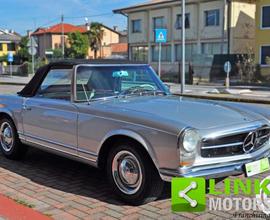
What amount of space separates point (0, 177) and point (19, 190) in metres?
0.70

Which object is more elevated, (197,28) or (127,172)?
(197,28)

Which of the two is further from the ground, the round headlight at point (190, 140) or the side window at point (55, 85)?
the side window at point (55, 85)

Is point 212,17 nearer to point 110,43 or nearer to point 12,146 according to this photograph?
point 12,146

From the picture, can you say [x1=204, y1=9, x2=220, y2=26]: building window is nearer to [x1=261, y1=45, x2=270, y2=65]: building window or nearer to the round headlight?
[x1=261, y1=45, x2=270, y2=65]: building window

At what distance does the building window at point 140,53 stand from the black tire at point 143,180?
4384 cm

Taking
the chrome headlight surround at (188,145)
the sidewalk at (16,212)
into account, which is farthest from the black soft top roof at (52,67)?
the chrome headlight surround at (188,145)

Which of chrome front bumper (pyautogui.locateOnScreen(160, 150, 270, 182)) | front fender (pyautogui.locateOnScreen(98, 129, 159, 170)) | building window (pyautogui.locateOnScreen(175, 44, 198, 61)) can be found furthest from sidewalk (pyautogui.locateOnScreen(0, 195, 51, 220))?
building window (pyautogui.locateOnScreen(175, 44, 198, 61))

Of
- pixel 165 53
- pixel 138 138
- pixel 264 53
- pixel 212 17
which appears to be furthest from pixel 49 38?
pixel 138 138

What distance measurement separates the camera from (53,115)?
5500 millimetres

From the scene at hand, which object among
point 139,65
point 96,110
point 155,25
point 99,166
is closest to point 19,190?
point 99,166

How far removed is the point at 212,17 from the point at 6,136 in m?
36.4

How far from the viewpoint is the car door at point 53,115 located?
5246mm

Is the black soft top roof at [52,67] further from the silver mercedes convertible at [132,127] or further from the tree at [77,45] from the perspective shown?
the tree at [77,45]

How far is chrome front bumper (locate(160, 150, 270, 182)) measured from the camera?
4.01 meters
